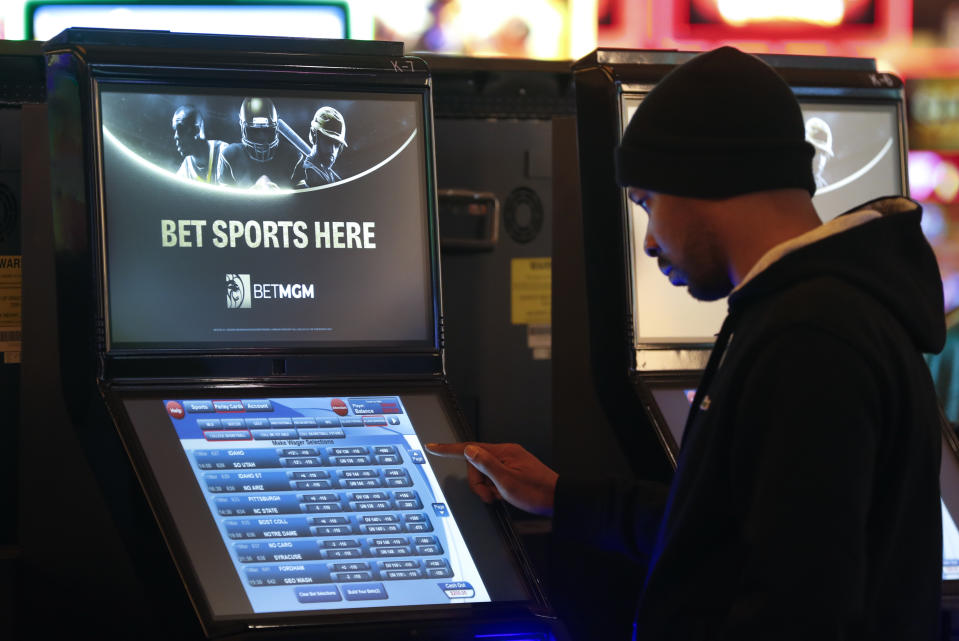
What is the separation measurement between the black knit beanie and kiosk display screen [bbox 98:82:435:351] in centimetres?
58

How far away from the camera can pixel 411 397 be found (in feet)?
4.83

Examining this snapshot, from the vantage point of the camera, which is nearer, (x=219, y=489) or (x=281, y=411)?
(x=219, y=489)

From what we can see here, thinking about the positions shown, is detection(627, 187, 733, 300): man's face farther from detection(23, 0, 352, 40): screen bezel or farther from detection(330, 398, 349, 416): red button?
detection(23, 0, 352, 40): screen bezel

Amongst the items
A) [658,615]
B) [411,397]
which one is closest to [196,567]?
[411,397]

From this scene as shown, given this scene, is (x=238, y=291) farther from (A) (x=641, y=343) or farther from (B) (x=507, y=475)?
(A) (x=641, y=343)

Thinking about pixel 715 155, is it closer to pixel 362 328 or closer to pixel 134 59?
pixel 362 328

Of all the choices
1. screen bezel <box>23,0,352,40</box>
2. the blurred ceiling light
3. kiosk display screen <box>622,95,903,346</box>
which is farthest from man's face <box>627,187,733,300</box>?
the blurred ceiling light

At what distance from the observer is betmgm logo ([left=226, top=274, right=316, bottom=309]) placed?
4.80 feet

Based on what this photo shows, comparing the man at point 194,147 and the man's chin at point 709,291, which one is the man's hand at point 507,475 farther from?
the man at point 194,147

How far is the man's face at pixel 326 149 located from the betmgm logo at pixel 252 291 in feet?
0.60

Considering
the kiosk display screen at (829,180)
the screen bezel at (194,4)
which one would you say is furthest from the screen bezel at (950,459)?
the screen bezel at (194,4)

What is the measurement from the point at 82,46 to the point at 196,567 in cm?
72

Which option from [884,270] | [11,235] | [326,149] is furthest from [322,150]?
[884,270]

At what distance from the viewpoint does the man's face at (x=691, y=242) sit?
1055 millimetres
